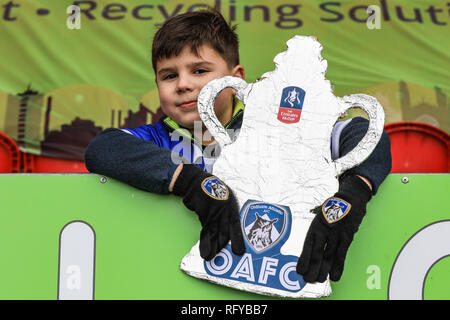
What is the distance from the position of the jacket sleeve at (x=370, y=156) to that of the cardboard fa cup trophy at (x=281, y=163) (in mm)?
27

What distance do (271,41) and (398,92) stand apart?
48cm

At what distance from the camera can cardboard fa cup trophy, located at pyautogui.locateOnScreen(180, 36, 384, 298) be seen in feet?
2.28

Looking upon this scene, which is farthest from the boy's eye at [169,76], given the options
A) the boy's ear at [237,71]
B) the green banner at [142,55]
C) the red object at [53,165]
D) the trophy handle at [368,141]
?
the red object at [53,165]

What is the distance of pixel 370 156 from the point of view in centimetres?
76

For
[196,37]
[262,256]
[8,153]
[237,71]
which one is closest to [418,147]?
[237,71]

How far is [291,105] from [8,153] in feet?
4.41

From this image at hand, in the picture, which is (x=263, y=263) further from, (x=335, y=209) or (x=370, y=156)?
(x=370, y=156)

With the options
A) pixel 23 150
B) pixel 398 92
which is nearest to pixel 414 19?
pixel 398 92

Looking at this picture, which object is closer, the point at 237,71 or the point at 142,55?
the point at 237,71

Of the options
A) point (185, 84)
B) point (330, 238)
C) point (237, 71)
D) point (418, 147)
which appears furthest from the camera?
point (418, 147)

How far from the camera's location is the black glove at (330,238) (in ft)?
2.25

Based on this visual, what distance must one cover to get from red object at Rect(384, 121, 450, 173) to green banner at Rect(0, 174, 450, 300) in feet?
3.31
